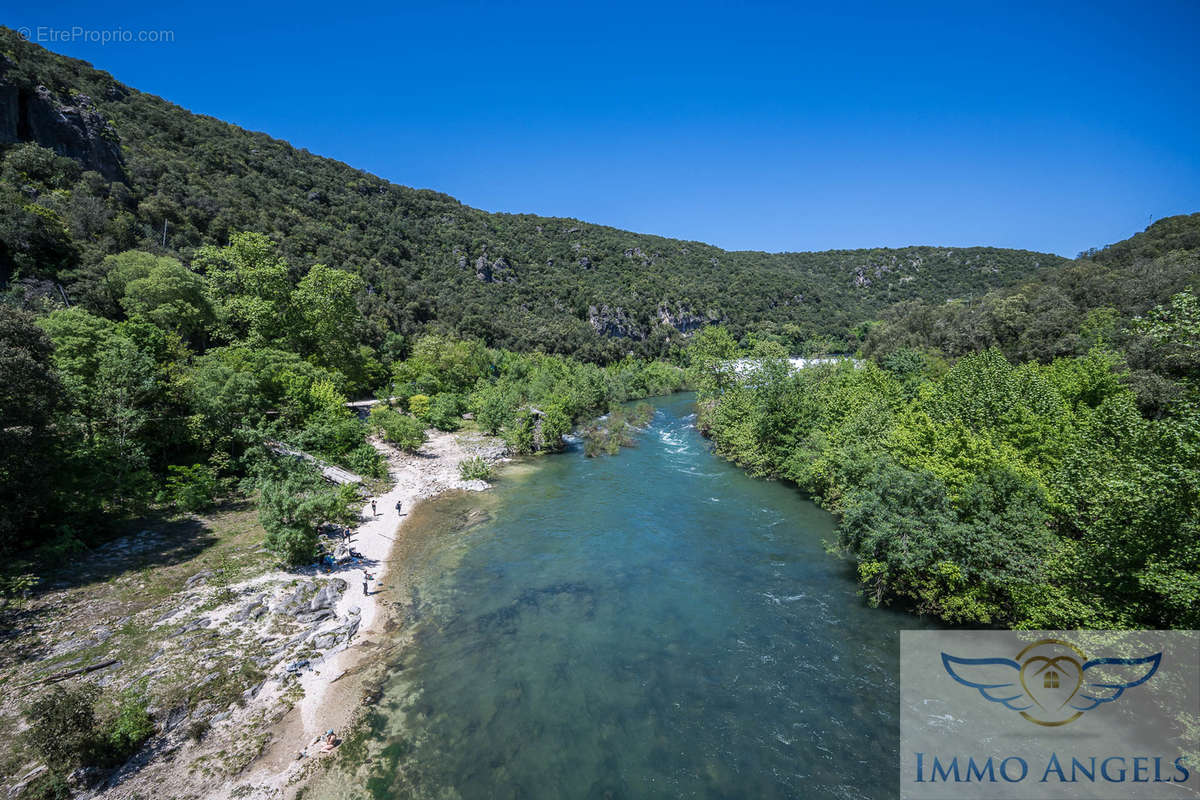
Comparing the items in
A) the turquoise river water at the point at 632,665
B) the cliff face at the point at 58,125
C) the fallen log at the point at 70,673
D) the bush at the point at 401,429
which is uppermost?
the cliff face at the point at 58,125

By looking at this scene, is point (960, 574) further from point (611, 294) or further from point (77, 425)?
point (611, 294)

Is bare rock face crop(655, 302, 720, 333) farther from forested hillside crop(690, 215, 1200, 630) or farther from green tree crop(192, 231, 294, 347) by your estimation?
green tree crop(192, 231, 294, 347)

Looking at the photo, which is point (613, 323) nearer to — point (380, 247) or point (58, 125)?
point (380, 247)

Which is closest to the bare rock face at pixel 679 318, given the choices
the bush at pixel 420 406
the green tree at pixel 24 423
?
the bush at pixel 420 406

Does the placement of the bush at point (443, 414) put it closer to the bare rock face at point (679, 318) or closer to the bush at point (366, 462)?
the bush at point (366, 462)

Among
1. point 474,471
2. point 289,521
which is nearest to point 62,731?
point 289,521

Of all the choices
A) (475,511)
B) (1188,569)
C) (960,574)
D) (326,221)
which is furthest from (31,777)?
(326,221)
